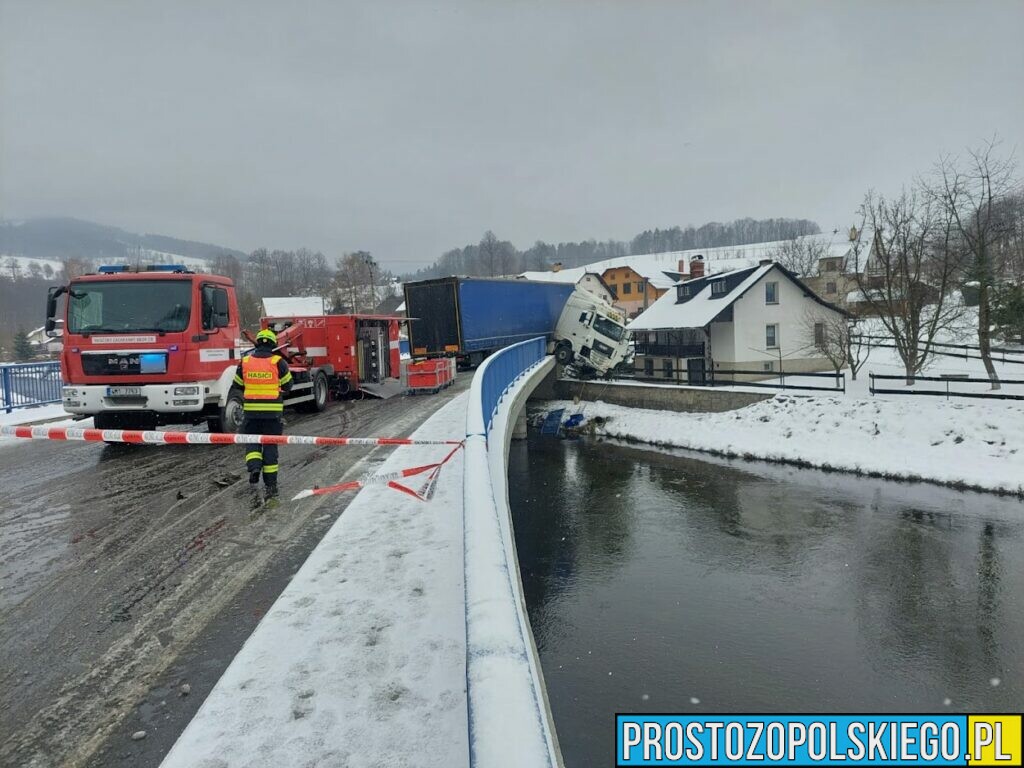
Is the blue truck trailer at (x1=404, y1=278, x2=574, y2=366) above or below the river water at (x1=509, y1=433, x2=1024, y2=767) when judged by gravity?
above

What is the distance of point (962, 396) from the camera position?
19469mm

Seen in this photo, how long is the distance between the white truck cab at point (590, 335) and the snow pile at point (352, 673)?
23.4m

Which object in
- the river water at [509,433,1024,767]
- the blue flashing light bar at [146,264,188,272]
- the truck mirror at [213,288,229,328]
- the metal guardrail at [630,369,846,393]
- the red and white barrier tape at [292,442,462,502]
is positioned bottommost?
the river water at [509,433,1024,767]

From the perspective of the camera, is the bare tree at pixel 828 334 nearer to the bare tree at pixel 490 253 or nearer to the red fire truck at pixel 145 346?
the red fire truck at pixel 145 346

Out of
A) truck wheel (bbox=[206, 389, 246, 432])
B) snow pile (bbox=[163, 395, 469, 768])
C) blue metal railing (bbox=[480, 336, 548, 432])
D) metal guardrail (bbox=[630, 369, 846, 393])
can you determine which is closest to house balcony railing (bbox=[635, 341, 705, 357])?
metal guardrail (bbox=[630, 369, 846, 393])

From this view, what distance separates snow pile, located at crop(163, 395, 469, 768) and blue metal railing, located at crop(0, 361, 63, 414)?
1379cm

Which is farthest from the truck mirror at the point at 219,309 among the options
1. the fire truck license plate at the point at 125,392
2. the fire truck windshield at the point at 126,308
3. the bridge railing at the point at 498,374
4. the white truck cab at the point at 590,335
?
the white truck cab at the point at 590,335

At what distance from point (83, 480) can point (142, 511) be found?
88.3 inches

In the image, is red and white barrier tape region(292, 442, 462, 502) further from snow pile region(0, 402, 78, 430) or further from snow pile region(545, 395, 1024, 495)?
snow pile region(545, 395, 1024, 495)

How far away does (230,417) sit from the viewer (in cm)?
1117

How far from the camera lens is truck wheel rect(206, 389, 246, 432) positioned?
11.0 meters

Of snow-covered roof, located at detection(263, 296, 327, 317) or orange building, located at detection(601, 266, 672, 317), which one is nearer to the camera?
snow-covered roof, located at detection(263, 296, 327, 317)

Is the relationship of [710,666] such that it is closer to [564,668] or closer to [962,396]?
[564,668]

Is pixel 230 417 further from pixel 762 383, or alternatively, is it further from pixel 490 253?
pixel 490 253
